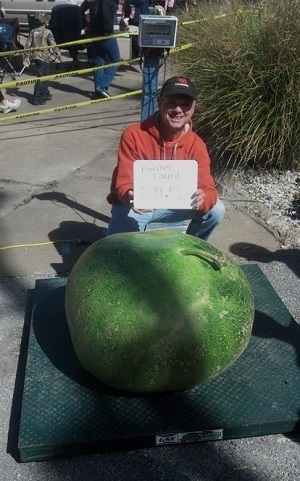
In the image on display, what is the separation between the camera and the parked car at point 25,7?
15.8m

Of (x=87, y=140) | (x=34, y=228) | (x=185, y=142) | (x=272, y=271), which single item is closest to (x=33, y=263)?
(x=34, y=228)

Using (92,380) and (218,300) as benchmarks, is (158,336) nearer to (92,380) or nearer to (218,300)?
(218,300)

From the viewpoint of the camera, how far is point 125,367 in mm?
2602

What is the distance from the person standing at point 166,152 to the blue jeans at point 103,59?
18.2 ft

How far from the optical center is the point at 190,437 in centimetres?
269

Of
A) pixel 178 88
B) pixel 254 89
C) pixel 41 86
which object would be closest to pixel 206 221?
pixel 178 88

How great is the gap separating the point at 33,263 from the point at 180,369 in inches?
81.1

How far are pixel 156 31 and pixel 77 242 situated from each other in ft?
5.75

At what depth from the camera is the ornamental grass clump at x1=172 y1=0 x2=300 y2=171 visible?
5617 millimetres

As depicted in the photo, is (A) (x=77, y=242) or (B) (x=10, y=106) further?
(B) (x=10, y=106)

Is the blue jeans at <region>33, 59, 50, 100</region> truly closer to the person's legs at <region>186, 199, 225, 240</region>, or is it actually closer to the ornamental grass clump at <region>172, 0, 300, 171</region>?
the ornamental grass clump at <region>172, 0, 300, 171</region>

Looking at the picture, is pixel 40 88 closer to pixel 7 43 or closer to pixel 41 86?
pixel 41 86

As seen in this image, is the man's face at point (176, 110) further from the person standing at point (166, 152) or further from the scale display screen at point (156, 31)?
the scale display screen at point (156, 31)

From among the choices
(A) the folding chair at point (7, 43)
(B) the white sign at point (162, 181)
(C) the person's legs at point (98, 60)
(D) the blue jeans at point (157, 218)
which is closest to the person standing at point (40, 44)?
(C) the person's legs at point (98, 60)
